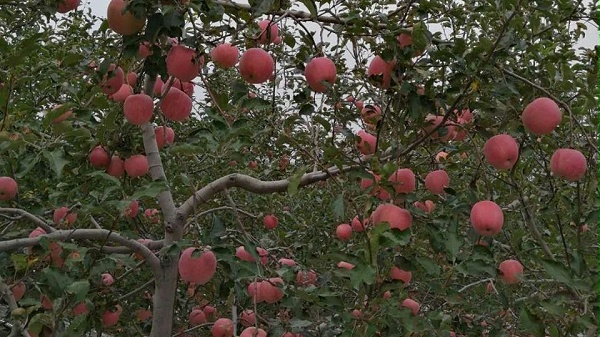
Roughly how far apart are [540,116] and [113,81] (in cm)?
126

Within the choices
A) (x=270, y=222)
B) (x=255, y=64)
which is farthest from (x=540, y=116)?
(x=270, y=222)

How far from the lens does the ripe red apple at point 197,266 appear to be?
1.86 metres

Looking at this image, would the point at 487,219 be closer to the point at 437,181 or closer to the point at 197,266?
the point at 437,181

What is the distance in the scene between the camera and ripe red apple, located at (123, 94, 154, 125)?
187 centimetres

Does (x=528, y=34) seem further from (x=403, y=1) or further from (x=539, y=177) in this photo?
(x=539, y=177)

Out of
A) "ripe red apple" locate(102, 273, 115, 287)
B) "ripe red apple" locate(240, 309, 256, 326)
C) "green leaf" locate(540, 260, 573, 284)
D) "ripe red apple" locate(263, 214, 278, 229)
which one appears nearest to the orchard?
"green leaf" locate(540, 260, 573, 284)

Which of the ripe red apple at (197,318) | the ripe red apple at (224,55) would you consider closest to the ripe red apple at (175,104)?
the ripe red apple at (224,55)

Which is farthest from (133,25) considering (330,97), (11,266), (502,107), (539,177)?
(539,177)

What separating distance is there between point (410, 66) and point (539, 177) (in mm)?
1438

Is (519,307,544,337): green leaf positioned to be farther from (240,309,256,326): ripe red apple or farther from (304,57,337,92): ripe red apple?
(240,309,256,326): ripe red apple

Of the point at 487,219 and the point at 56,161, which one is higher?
the point at 56,161

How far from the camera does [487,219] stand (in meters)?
1.74

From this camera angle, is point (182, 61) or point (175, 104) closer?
point (182, 61)

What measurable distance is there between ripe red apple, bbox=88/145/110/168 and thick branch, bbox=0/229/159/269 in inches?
11.0
